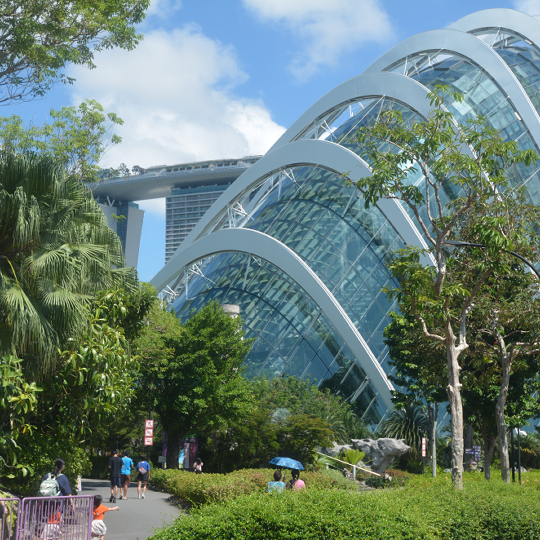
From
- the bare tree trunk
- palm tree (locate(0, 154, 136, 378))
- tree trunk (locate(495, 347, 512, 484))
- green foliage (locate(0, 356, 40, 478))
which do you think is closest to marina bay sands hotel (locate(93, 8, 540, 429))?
the bare tree trunk

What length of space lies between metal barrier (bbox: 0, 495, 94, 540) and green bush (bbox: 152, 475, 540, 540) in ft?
8.10

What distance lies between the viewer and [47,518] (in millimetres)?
9789

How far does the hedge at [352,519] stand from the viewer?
308 inches

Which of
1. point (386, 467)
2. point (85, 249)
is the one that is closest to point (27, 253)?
point (85, 249)

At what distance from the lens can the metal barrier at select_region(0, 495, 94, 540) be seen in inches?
369

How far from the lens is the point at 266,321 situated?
3738 cm

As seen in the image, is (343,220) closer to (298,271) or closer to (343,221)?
(343,221)

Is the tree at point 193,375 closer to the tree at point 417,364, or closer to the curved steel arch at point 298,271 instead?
the tree at point 417,364

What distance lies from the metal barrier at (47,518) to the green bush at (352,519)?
2.47 meters

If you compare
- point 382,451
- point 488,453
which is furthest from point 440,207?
point 382,451

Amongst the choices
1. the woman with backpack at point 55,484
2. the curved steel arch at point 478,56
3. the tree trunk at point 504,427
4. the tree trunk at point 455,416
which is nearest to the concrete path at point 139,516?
the woman with backpack at point 55,484

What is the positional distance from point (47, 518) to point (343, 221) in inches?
1080

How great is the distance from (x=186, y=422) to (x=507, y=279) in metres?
14.3

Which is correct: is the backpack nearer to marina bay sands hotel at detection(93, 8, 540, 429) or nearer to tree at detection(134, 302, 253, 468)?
tree at detection(134, 302, 253, 468)
